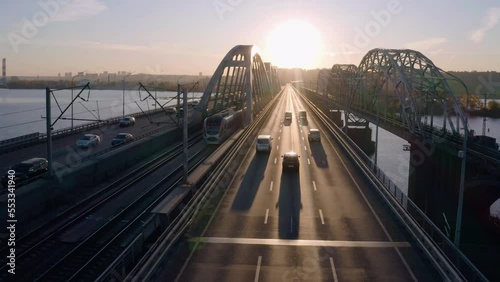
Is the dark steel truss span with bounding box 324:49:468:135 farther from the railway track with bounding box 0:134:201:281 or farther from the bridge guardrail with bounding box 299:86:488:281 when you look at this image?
the railway track with bounding box 0:134:201:281

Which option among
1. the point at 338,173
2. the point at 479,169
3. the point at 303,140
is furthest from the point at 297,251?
the point at 303,140

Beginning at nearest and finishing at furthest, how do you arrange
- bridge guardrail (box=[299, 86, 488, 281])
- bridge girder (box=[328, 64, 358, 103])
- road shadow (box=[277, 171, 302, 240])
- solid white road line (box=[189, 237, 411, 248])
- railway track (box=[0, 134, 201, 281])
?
bridge guardrail (box=[299, 86, 488, 281]) < solid white road line (box=[189, 237, 411, 248]) < railway track (box=[0, 134, 201, 281]) < road shadow (box=[277, 171, 302, 240]) < bridge girder (box=[328, 64, 358, 103])

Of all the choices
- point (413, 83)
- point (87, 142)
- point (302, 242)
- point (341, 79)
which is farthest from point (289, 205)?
point (341, 79)

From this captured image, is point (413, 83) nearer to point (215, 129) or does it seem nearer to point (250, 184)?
point (215, 129)

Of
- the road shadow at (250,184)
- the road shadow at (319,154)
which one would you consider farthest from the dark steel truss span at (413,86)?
the road shadow at (250,184)

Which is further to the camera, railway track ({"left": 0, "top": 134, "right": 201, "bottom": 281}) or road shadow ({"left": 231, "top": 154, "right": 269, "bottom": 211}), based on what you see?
road shadow ({"left": 231, "top": 154, "right": 269, "bottom": 211})

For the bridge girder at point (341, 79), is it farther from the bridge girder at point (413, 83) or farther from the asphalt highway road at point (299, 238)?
the asphalt highway road at point (299, 238)

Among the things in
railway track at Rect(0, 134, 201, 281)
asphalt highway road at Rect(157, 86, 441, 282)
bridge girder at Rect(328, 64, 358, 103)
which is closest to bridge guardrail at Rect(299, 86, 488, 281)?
asphalt highway road at Rect(157, 86, 441, 282)
